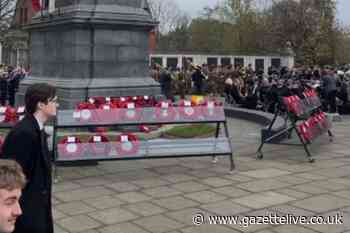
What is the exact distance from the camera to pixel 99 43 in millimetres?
11328

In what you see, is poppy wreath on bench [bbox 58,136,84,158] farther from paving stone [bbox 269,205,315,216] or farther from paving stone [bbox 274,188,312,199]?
paving stone [bbox 269,205,315,216]

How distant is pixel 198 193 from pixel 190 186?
38cm

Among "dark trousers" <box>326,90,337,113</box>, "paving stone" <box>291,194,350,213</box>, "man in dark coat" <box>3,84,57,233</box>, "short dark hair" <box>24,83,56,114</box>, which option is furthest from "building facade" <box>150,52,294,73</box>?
"man in dark coat" <box>3,84,57,233</box>

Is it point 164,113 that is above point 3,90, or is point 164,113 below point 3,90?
above

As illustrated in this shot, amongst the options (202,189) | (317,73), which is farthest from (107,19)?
(317,73)

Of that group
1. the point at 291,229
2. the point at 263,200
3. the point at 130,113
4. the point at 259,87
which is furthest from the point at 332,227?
the point at 259,87

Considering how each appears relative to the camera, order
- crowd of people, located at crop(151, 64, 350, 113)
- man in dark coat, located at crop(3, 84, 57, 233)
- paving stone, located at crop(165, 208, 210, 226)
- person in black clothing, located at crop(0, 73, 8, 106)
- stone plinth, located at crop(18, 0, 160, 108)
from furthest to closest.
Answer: person in black clothing, located at crop(0, 73, 8, 106)
crowd of people, located at crop(151, 64, 350, 113)
stone plinth, located at crop(18, 0, 160, 108)
paving stone, located at crop(165, 208, 210, 226)
man in dark coat, located at crop(3, 84, 57, 233)

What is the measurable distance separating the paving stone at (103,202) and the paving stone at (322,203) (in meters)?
2.13

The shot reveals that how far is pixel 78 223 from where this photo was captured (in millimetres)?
5461

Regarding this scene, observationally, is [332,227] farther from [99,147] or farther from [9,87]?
[9,87]

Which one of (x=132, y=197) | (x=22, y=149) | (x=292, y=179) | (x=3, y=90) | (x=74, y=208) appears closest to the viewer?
(x=22, y=149)

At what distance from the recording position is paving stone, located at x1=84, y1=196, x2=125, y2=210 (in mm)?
6098

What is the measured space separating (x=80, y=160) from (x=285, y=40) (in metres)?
49.9

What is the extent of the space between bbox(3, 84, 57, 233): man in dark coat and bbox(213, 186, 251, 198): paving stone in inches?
132
